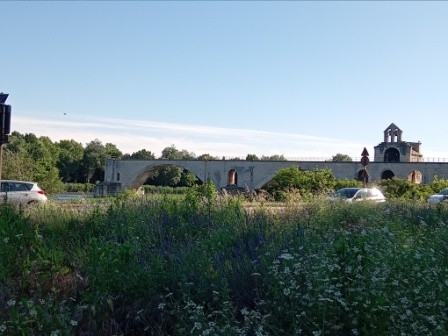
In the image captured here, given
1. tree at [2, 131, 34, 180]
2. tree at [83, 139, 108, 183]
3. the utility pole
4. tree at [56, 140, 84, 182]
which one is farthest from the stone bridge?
the utility pole

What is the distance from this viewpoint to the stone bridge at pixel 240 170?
205 feet

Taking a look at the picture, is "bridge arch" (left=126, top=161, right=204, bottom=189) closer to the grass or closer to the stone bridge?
the stone bridge

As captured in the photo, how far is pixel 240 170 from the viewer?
239 feet

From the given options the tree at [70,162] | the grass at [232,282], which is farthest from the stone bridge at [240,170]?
the grass at [232,282]

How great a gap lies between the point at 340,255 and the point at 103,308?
2013 millimetres

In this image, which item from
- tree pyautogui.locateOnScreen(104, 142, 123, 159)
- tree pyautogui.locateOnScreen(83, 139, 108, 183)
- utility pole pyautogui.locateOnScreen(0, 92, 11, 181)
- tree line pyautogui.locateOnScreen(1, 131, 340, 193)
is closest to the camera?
utility pole pyautogui.locateOnScreen(0, 92, 11, 181)

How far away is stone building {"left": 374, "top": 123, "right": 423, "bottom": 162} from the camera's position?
2702 inches

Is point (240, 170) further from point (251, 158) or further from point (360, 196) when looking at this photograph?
point (360, 196)

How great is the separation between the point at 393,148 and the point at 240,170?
17.7m

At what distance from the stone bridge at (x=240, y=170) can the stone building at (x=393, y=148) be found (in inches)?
239

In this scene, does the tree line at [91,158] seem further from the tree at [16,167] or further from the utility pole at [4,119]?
the utility pole at [4,119]

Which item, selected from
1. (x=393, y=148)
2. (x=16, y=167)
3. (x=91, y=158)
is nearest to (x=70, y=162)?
(x=91, y=158)

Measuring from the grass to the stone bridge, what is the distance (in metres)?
57.2

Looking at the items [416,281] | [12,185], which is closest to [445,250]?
[416,281]
